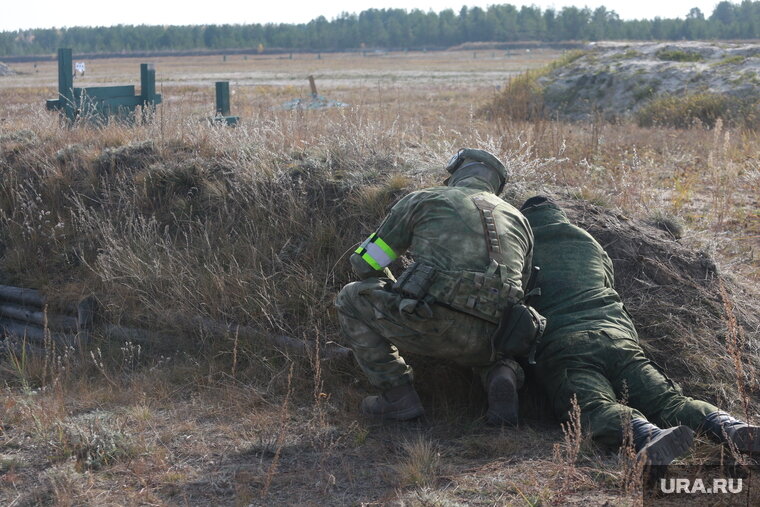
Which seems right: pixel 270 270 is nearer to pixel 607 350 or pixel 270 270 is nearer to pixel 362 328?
pixel 362 328

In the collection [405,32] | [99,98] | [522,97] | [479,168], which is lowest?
[479,168]

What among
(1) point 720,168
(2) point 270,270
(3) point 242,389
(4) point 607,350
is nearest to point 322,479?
(3) point 242,389

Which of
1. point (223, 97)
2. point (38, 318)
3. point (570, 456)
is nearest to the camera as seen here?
point (570, 456)

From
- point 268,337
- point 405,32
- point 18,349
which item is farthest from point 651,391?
point 405,32

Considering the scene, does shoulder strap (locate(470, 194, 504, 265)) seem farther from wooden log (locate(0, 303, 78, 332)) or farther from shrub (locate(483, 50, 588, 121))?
shrub (locate(483, 50, 588, 121))

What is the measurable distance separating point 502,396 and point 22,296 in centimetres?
489

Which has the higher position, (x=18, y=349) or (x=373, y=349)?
(x=373, y=349)

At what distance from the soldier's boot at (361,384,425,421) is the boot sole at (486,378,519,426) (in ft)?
1.38

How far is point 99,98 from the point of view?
10914 mm

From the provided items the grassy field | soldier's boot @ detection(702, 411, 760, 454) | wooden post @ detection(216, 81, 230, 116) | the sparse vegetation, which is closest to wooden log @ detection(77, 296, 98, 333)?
the grassy field

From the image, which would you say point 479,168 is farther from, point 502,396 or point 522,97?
point 522,97

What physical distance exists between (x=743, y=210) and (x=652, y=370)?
4084mm

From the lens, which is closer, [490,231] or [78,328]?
[490,231]

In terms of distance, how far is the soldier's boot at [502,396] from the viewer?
13.9 feet
